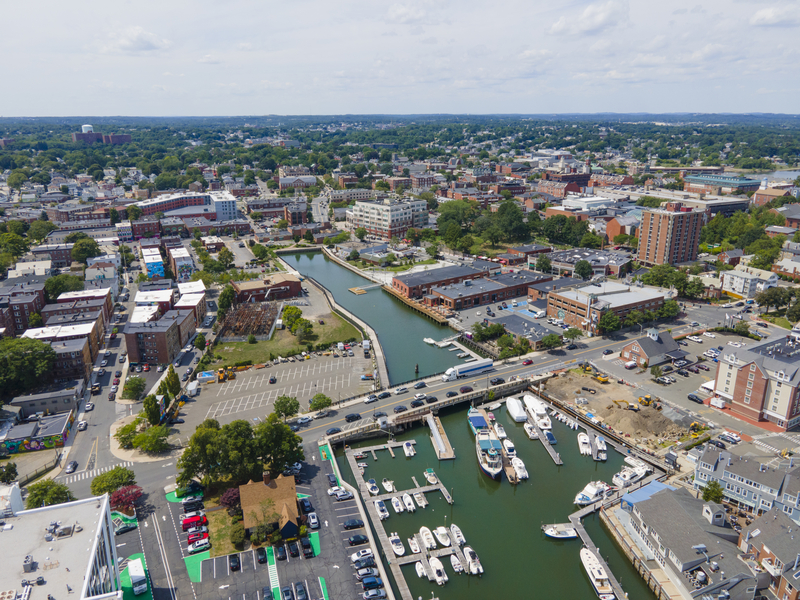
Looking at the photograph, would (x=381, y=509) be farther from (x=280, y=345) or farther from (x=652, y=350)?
(x=652, y=350)

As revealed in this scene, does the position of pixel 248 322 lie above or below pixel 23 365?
below

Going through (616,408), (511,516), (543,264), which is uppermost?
(543,264)

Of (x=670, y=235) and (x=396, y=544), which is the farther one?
(x=670, y=235)

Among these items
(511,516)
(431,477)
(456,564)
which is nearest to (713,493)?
(511,516)

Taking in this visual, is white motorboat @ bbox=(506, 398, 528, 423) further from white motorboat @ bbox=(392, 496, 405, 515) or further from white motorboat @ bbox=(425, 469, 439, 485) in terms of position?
white motorboat @ bbox=(392, 496, 405, 515)

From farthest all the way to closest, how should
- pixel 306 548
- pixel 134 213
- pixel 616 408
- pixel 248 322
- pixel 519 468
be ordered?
pixel 134 213
pixel 248 322
pixel 616 408
pixel 519 468
pixel 306 548

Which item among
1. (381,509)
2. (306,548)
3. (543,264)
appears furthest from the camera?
(543,264)

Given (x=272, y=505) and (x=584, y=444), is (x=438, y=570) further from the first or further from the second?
(x=584, y=444)

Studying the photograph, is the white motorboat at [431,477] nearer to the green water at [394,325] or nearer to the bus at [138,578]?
the green water at [394,325]
